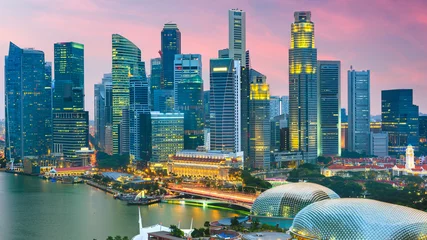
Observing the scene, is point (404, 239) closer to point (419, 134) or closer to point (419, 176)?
point (419, 176)

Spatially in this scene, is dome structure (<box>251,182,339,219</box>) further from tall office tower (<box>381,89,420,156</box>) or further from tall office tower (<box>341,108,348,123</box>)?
tall office tower (<box>341,108,348,123</box>)

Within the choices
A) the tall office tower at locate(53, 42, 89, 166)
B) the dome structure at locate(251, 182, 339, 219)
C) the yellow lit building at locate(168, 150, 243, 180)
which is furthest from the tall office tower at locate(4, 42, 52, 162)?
the dome structure at locate(251, 182, 339, 219)

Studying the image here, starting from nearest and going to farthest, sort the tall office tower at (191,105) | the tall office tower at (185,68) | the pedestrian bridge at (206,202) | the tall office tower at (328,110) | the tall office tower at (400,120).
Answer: the pedestrian bridge at (206,202), the tall office tower at (191,105), the tall office tower at (328,110), the tall office tower at (185,68), the tall office tower at (400,120)

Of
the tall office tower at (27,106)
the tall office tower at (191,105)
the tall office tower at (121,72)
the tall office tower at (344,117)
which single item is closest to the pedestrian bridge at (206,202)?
the tall office tower at (191,105)

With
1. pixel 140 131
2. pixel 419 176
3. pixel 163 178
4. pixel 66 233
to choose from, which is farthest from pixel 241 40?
pixel 66 233

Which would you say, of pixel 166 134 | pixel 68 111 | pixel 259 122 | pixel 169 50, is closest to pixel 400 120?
pixel 259 122

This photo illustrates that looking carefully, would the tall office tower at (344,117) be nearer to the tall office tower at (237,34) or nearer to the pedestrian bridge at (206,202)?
the tall office tower at (237,34)
